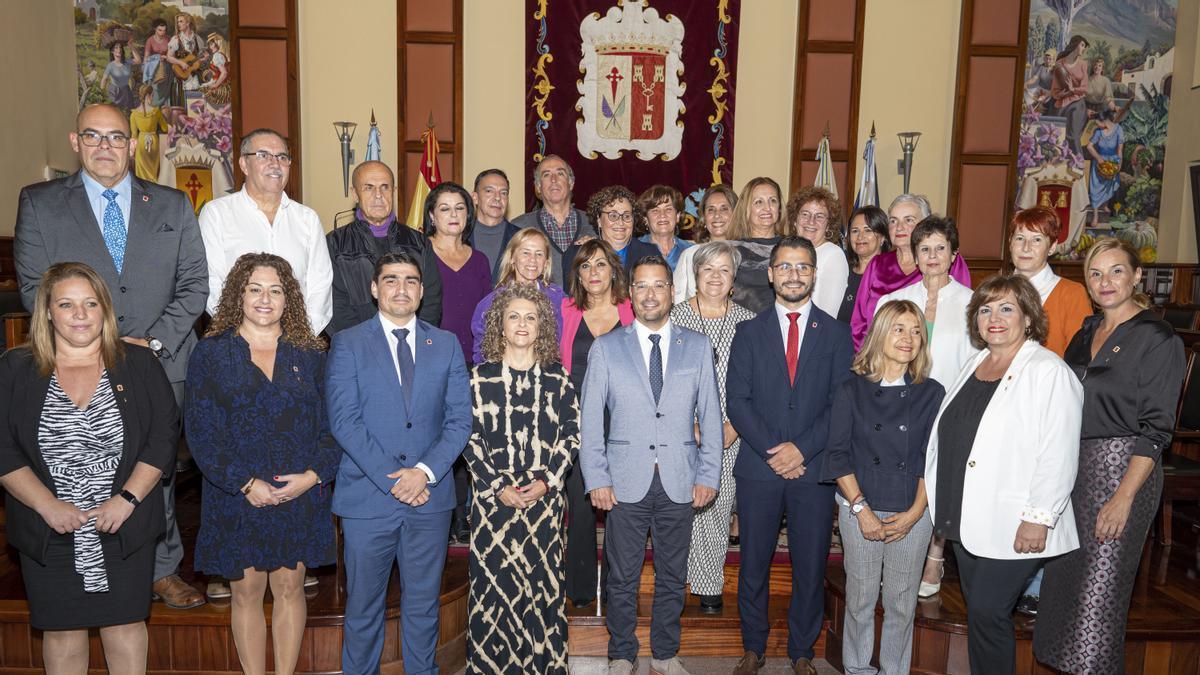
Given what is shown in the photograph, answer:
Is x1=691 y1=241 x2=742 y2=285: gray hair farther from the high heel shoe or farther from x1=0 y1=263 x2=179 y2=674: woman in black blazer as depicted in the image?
x1=0 y1=263 x2=179 y2=674: woman in black blazer

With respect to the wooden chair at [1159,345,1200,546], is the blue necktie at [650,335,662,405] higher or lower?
higher

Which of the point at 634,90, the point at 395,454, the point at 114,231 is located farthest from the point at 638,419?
the point at 634,90

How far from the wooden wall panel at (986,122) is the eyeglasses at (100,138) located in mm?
6855

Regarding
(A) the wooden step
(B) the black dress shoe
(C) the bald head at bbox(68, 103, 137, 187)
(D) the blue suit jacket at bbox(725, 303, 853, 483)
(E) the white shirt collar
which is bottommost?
(A) the wooden step

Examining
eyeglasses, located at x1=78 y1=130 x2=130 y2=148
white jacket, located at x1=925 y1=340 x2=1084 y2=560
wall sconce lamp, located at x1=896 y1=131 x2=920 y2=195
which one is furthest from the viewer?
wall sconce lamp, located at x1=896 y1=131 x2=920 y2=195

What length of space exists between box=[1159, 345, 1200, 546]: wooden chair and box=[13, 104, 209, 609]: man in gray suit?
16.4 feet

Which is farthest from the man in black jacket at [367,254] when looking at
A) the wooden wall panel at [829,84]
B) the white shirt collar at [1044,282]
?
the wooden wall panel at [829,84]

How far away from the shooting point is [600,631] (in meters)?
3.52

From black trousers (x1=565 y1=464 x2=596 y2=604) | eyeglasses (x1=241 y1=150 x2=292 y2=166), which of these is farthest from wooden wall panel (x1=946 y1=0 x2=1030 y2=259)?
eyeglasses (x1=241 y1=150 x2=292 y2=166)

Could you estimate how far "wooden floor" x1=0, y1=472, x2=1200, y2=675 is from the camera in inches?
127

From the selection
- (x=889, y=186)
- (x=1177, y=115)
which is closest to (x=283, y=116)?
(x=889, y=186)

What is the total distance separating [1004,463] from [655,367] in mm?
1247

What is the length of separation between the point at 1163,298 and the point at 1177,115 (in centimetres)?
177

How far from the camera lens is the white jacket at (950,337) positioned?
129 inches
